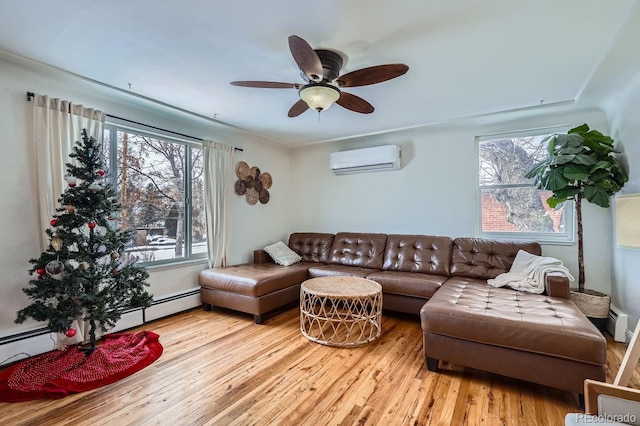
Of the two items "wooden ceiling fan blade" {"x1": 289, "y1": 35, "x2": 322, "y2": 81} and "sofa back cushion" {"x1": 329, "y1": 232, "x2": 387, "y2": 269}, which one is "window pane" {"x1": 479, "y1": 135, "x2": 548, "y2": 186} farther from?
"wooden ceiling fan blade" {"x1": 289, "y1": 35, "x2": 322, "y2": 81}

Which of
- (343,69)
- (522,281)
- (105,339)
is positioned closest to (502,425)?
(522,281)

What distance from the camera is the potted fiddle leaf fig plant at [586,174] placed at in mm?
2648

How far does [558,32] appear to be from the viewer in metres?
1.82

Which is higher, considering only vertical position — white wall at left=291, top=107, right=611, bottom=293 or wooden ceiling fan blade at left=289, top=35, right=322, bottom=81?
wooden ceiling fan blade at left=289, top=35, right=322, bottom=81

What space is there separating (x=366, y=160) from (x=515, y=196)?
1.89m

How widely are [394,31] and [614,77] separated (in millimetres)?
1999

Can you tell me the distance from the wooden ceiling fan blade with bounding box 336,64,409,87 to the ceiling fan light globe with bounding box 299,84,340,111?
0.09m

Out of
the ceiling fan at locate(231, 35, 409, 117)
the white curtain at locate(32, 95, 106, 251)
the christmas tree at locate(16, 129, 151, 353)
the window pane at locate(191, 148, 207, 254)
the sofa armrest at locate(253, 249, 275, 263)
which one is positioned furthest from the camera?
the sofa armrest at locate(253, 249, 275, 263)

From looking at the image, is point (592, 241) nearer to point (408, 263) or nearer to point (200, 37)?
point (408, 263)

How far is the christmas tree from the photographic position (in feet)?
6.71

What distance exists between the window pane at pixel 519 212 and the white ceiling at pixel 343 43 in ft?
3.44

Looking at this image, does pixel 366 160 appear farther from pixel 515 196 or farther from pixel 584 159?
pixel 584 159

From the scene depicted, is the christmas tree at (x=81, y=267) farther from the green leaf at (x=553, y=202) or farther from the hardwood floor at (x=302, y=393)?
the green leaf at (x=553, y=202)

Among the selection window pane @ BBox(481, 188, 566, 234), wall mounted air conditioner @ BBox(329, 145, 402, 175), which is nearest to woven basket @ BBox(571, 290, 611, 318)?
window pane @ BBox(481, 188, 566, 234)
